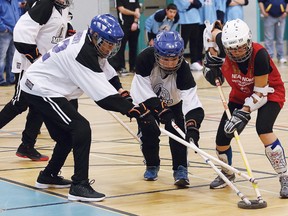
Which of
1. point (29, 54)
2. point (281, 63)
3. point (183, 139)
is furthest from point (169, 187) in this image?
point (281, 63)

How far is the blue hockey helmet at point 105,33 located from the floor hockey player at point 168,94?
1.39 feet

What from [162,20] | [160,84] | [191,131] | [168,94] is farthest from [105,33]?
[162,20]

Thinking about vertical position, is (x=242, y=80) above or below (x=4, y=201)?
above

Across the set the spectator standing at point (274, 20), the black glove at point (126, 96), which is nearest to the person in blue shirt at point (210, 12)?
the spectator standing at point (274, 20)

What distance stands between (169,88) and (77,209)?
60.3 inches

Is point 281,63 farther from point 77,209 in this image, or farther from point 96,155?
point 77,209

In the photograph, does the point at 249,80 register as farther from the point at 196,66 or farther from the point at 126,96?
the point at 196,66

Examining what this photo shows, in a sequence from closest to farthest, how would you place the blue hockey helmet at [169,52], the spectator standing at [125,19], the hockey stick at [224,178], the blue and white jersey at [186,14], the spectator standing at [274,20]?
the hockey stick at [224,178] < the blue hockey helmet at [169,52] < the spectator standing at [125,19] < the blue and white jersey at [186,14] < the spectator standing at [274,20]

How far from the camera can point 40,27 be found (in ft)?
31.2

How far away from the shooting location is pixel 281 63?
19422mm

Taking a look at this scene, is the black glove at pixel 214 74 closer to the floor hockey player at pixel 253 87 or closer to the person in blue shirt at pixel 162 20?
A: the floor hockey player at pixel 253 87

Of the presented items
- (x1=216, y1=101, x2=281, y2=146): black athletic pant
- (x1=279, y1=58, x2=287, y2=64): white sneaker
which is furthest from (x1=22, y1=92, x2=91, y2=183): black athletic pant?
(x1=279, y1=58, x2=287, y2=64): white sneaker

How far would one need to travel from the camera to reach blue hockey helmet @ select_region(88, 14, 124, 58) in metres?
7.20

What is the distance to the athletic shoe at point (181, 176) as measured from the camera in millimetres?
7684
